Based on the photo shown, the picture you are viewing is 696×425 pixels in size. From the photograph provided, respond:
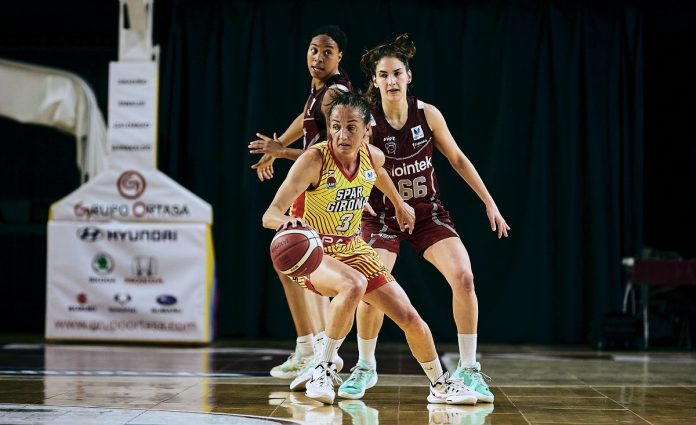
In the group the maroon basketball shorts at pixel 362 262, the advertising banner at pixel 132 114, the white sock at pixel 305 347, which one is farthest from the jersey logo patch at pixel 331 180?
the advertising banner at pixel 132 114

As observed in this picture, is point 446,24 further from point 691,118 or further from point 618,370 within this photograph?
point 618,370

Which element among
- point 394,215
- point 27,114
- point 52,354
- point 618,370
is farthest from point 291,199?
point 27,114

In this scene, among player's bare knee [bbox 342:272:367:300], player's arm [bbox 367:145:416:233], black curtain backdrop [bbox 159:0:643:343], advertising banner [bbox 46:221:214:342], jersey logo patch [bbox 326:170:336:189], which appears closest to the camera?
player's bare knee [bbox 342:272:367:300]

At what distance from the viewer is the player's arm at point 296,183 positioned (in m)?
3.76

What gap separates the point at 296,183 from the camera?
12.7ft

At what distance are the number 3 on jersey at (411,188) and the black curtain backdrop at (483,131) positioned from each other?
3913mm

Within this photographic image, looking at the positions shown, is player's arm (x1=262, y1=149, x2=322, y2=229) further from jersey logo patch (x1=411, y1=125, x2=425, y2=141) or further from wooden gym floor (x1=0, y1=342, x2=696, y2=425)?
wooden gym floor (x1=0, y1=342, x2=696, y2=425)

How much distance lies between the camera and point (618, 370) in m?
5.59

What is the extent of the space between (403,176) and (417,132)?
0.21 meters

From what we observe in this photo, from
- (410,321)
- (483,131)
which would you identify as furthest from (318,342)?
(483,131)

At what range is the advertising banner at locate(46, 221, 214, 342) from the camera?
285 inches

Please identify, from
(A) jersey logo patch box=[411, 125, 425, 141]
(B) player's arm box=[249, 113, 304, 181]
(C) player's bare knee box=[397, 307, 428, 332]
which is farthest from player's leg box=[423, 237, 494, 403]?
(B) player's arm box=[249, 113, 304, 181]

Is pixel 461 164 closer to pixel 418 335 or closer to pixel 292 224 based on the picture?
pixel 418 335

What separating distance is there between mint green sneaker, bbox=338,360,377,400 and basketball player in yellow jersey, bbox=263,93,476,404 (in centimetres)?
7
